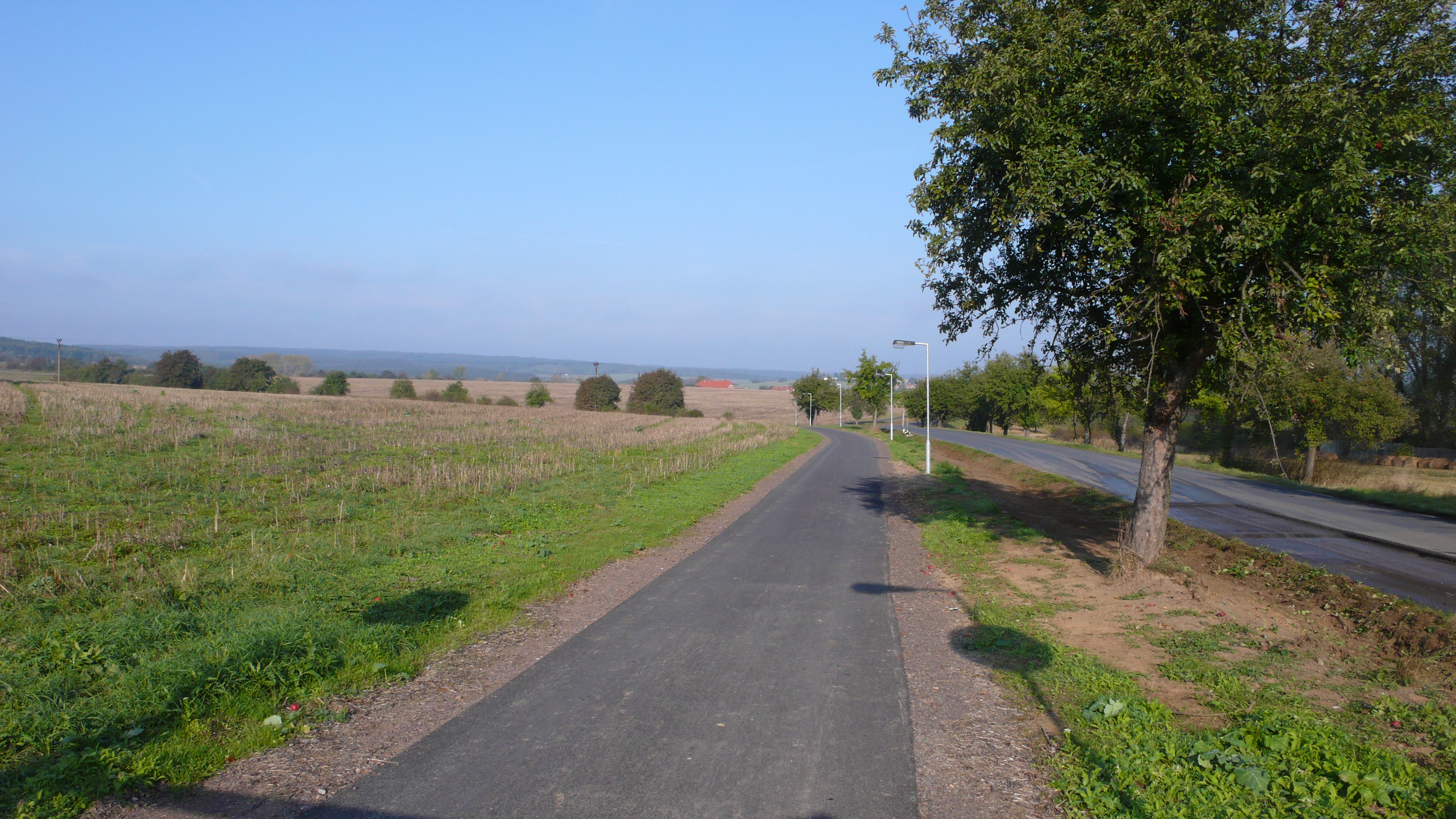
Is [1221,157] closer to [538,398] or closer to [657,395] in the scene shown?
[538,398]

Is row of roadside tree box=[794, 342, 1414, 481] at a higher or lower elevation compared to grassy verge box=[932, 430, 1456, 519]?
higher

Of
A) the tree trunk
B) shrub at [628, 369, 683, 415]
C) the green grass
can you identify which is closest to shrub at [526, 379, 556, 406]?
shrub at [628, 369, 683, 415]

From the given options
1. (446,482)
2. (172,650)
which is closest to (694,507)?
(446,482)

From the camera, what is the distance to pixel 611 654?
7.08m

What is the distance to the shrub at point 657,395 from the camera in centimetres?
8744

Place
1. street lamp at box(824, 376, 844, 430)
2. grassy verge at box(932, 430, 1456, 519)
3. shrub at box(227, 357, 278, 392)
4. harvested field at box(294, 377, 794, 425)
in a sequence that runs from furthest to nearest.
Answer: harvested field at box(294, 377, 794, 425) → shrub at box(227, 357, 278, 392) → street lamp at box(824, 376, 844, 430) → grassy verge at box(932, 430, 1456, 519)

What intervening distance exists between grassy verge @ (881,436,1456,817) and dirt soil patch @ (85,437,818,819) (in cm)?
437

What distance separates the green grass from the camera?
A: 5.10 m

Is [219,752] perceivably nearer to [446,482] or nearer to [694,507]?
[694,507]

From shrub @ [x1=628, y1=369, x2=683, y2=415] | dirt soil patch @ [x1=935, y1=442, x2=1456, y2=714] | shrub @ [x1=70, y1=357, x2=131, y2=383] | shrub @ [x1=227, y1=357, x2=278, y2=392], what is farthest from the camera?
shrub @ [x1=70, y1=357, x2=131, y2=383]

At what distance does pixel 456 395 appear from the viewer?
83875mm

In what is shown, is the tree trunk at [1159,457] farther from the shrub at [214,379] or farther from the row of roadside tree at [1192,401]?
the shrub at [214,379]

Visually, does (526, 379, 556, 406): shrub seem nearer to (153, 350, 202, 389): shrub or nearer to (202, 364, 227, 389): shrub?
(202, 364, 227, 389): shrub

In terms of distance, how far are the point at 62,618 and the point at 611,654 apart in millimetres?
5443
